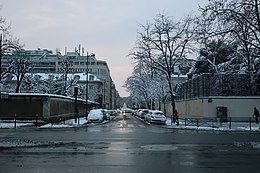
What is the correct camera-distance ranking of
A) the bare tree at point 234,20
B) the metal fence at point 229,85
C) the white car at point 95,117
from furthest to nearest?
the white car at point 95,117 → the metal fence at point 229,85 → the bare tree at point 234,20

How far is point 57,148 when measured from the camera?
55.2 feet

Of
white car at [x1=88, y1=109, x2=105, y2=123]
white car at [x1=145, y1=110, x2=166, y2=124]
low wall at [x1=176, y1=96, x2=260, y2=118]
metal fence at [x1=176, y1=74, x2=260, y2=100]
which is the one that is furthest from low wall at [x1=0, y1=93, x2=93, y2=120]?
metal fence at [x1=176, y1=74, x2=260, y2=100]

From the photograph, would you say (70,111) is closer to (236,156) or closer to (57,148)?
(57,148)

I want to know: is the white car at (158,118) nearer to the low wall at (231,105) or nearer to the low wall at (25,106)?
the low wall at (231,105)

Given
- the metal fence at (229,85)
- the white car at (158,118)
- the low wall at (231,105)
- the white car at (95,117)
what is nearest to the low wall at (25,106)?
the white car at (95,117)

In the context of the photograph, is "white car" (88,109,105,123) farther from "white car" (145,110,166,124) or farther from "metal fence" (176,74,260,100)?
"metal fence" (176,74,260,100)

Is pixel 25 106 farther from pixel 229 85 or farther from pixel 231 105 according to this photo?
pixel 229 85

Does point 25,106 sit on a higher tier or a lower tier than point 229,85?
lower

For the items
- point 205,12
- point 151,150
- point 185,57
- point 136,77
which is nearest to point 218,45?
point 205,12

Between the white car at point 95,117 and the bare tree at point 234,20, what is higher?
the bare tree at point 234,20

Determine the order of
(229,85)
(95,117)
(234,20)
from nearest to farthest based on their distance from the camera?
(234,20), (95,117), (229,85)

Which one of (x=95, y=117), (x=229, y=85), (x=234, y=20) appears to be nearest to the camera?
(x=234, y=20)

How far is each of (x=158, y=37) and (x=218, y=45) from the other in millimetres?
12464

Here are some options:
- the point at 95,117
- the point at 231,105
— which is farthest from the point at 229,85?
the point at 95,117
